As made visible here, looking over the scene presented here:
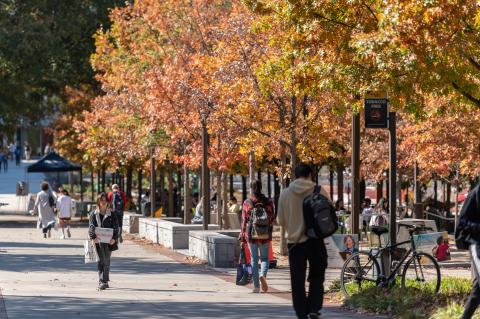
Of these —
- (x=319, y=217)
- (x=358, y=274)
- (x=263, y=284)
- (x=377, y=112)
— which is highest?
(x=377, y=112)

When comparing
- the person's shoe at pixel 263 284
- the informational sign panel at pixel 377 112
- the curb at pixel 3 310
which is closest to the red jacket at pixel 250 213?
the person's shoe at pixel 263 284

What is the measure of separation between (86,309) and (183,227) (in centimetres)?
1364

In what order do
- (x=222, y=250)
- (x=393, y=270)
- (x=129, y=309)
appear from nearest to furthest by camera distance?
(x=129, y=309), (x=393, y=270), (x=222, y=250)

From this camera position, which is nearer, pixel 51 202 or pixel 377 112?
pixel 377 112

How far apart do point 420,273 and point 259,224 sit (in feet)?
9.72

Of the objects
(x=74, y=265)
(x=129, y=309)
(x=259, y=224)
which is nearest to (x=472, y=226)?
(x=129, y=309)

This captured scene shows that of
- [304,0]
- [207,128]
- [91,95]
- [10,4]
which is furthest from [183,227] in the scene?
[91,95]

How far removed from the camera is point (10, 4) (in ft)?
152

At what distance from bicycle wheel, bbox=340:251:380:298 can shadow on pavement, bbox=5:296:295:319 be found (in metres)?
0.91

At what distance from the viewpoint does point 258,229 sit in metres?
17.8

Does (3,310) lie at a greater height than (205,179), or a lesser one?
lesser

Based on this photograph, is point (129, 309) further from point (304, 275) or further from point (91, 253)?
point (91, 253)

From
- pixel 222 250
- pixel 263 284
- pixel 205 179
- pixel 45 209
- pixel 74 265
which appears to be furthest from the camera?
pixel 45 209

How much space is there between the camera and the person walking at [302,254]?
12.7 metres
